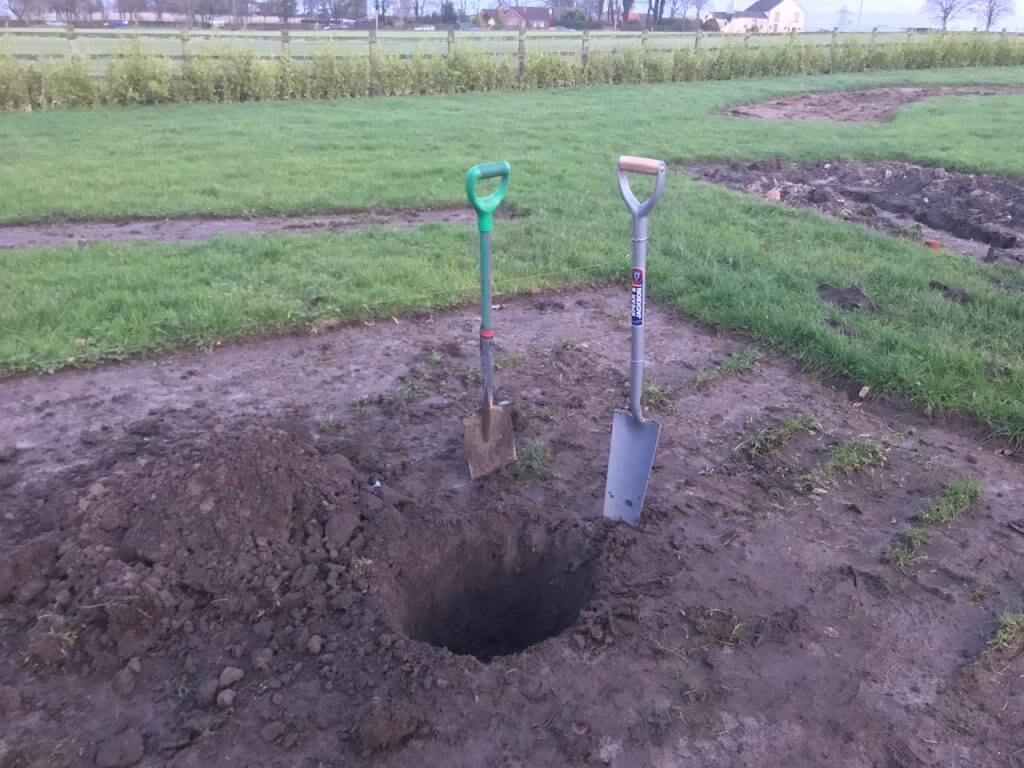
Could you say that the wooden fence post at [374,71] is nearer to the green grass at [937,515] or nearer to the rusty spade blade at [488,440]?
the rusty spade blade at [488,440]

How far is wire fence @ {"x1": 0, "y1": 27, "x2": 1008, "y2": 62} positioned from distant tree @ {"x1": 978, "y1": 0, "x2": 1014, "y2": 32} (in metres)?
57.2

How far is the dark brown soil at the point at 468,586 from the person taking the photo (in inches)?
98.2

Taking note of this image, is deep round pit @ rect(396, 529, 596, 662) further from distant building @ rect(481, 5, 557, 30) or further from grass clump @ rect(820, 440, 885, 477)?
distant building @ rect(481, 5, 557, 30)

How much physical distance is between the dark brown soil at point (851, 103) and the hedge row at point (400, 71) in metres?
4.56

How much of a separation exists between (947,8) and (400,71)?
71.5 meters

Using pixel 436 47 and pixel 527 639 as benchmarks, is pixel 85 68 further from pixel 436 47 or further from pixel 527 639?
pixel 527 639

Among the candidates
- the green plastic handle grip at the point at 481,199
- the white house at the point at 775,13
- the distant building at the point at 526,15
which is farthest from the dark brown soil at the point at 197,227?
the white house at the point at 775,13

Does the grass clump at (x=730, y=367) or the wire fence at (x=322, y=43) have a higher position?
the wire fence at (x=322, y=43)

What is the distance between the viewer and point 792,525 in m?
3.51

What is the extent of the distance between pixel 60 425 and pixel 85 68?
14476 millimetres

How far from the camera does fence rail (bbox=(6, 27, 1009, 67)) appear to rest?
16984 mm

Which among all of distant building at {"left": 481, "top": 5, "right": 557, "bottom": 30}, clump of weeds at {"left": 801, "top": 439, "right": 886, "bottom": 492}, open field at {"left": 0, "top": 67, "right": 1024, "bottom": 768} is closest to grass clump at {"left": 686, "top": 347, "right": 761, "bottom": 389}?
open field at {"left": 0, "top": 67, "right": 1024, "bottom": 768}

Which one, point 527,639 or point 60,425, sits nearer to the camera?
point 527,639

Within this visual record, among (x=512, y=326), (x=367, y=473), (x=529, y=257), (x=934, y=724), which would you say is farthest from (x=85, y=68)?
(x=934, y=724)
